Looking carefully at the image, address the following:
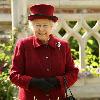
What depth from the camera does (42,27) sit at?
148 inches

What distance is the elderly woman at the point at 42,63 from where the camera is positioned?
3.77 meters

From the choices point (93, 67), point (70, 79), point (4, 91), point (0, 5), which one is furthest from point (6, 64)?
point (70, 79)

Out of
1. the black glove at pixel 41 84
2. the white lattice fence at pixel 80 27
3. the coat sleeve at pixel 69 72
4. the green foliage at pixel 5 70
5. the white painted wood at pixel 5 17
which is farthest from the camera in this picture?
the white painted wood at pixel 5 17

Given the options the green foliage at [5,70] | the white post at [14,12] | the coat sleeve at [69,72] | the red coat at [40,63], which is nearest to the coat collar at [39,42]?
the red coat at [40,63]

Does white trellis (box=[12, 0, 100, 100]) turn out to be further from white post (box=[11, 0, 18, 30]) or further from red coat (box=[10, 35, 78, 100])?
red coat (box=[10, 35, 78, 100])

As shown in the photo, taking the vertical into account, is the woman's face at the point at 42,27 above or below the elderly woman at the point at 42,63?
above

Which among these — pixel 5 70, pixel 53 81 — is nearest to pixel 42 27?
pixel 53 81

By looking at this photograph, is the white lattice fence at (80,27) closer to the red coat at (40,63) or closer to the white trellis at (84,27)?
the white trellis at (84,27)

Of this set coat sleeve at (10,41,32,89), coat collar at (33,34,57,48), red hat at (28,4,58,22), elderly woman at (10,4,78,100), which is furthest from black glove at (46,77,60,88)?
red hat at (28,4,58,22)

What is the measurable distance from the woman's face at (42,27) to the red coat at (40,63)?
0.26 feet

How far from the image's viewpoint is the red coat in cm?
382

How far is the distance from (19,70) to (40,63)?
17cm

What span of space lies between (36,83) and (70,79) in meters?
0.27

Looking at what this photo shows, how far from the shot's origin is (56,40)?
3.95m
